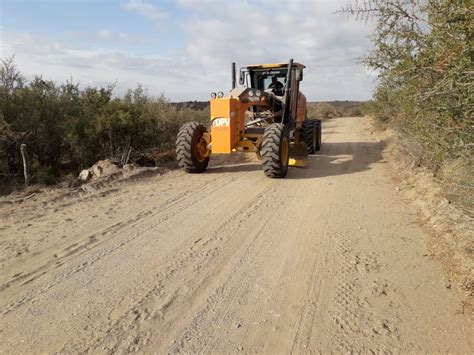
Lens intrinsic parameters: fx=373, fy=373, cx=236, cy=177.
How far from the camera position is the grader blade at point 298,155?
32.3ft

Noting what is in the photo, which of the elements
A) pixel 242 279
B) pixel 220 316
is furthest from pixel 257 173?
pixel 220 316

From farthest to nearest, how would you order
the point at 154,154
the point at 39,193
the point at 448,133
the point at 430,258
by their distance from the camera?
1. the point at 154,154
2. the point at 39,193
3. the point at 448,133
4. the point at 430,258

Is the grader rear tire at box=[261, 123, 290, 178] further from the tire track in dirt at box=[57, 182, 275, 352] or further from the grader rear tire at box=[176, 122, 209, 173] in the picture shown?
the tire track in dirt at box=[57, 182, 275, 352]

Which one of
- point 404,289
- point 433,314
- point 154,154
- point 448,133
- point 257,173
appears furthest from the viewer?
point 154,154

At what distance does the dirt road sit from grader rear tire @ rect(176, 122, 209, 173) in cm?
206

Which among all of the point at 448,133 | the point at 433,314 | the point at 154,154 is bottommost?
the point at 433,314

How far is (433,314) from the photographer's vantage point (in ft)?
10.6

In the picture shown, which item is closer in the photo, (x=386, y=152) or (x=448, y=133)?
(x=448, y=133)

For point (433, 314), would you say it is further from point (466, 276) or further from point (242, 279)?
point (242, 279)

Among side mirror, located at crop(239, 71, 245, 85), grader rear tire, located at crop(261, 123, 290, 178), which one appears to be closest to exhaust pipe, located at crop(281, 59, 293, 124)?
side mirror, located at crop(239, 71, 245, 85)

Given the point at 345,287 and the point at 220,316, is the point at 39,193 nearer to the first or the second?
the point at 220,316

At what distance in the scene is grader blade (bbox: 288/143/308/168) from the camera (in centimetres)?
984

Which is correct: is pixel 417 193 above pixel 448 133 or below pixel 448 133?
below

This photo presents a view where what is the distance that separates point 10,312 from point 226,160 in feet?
27.1
